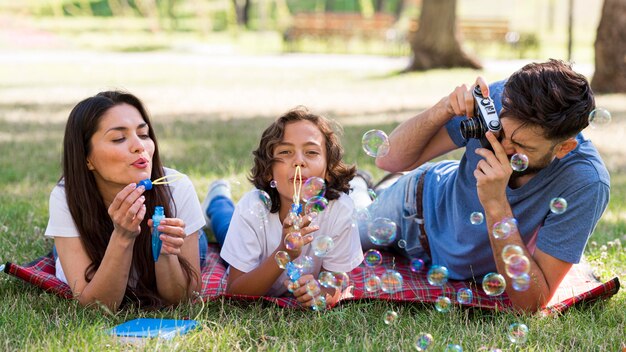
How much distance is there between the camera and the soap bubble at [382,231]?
11.7 ft

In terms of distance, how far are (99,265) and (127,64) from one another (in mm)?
13773

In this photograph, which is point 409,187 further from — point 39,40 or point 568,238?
point 39,40

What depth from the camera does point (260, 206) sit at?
3.45 m

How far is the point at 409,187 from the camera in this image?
4004 millimetres

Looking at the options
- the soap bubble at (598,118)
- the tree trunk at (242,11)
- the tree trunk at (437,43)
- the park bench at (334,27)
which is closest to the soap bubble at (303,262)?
the soap bubble at (598,118)

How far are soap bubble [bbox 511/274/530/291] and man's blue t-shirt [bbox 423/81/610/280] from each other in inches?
8.0

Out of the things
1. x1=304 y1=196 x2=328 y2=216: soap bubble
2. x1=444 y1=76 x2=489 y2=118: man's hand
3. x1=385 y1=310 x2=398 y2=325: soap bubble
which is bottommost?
x1=385 y1=310 x2=398 y2=325: soap bubble

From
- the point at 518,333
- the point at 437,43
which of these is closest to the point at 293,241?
the point at 518,333

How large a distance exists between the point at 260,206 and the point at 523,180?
107 cm

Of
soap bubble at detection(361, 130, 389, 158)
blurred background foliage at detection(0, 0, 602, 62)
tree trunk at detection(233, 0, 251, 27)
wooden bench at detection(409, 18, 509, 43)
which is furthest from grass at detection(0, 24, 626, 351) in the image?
tree trunk at detection(233, 0, 251, 27)

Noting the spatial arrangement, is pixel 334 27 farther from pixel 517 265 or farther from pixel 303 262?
pixel 517 265

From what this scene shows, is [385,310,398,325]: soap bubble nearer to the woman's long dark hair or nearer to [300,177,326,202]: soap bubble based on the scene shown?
[300,177,326,202]: soap bubble

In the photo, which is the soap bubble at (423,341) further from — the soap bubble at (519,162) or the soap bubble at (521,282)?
the soap bubble at (519,162)

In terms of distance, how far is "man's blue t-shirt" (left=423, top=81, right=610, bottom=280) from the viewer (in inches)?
124
